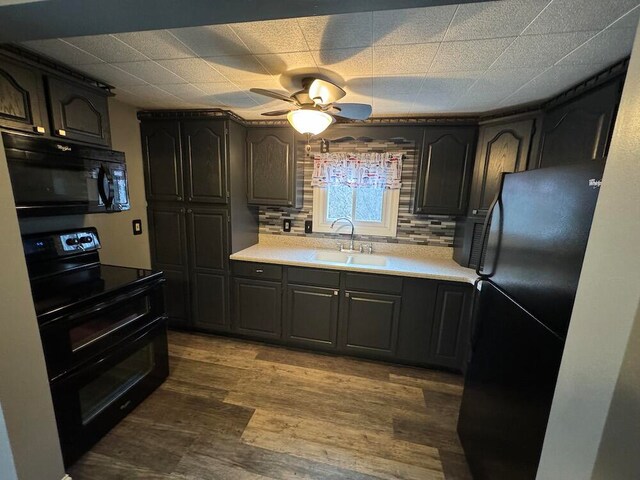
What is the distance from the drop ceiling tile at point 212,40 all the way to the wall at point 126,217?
1378mm

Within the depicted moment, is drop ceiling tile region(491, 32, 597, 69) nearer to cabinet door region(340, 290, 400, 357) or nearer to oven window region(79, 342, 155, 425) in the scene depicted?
cabinet door region(340, 290, 400, 357)

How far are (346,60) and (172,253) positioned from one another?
7.38 ft

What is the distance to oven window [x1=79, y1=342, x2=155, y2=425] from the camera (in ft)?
4.80

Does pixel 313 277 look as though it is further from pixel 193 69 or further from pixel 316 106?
pixel 193 69

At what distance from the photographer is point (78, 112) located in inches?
63.7

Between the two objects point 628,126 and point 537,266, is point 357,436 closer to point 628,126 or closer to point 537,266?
point 537,266

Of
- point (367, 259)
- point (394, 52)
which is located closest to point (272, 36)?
point (394, 52)

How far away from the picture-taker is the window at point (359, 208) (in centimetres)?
268

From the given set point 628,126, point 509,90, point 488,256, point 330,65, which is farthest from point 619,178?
point 509,90

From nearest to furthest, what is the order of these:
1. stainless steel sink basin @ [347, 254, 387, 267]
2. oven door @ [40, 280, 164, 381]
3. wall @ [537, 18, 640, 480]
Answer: wall @ [537, 18, 640, 480], oven door @ [40, 280, 164, 381], stainless steel sink basin @ [347, 254, 387, 267]

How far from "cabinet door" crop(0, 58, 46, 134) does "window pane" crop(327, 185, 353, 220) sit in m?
2.11

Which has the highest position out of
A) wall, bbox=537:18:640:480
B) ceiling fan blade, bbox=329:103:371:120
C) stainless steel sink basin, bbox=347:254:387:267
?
→ ceiling fan blade, bbox=329:103:371:120

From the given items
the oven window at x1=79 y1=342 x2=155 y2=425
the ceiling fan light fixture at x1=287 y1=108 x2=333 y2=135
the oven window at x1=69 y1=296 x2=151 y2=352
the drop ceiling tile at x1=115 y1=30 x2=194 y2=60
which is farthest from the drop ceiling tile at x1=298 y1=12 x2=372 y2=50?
the oven window at x1=79 y1=342 x2=155 y2=425

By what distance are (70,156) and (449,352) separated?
2939 millimetres
